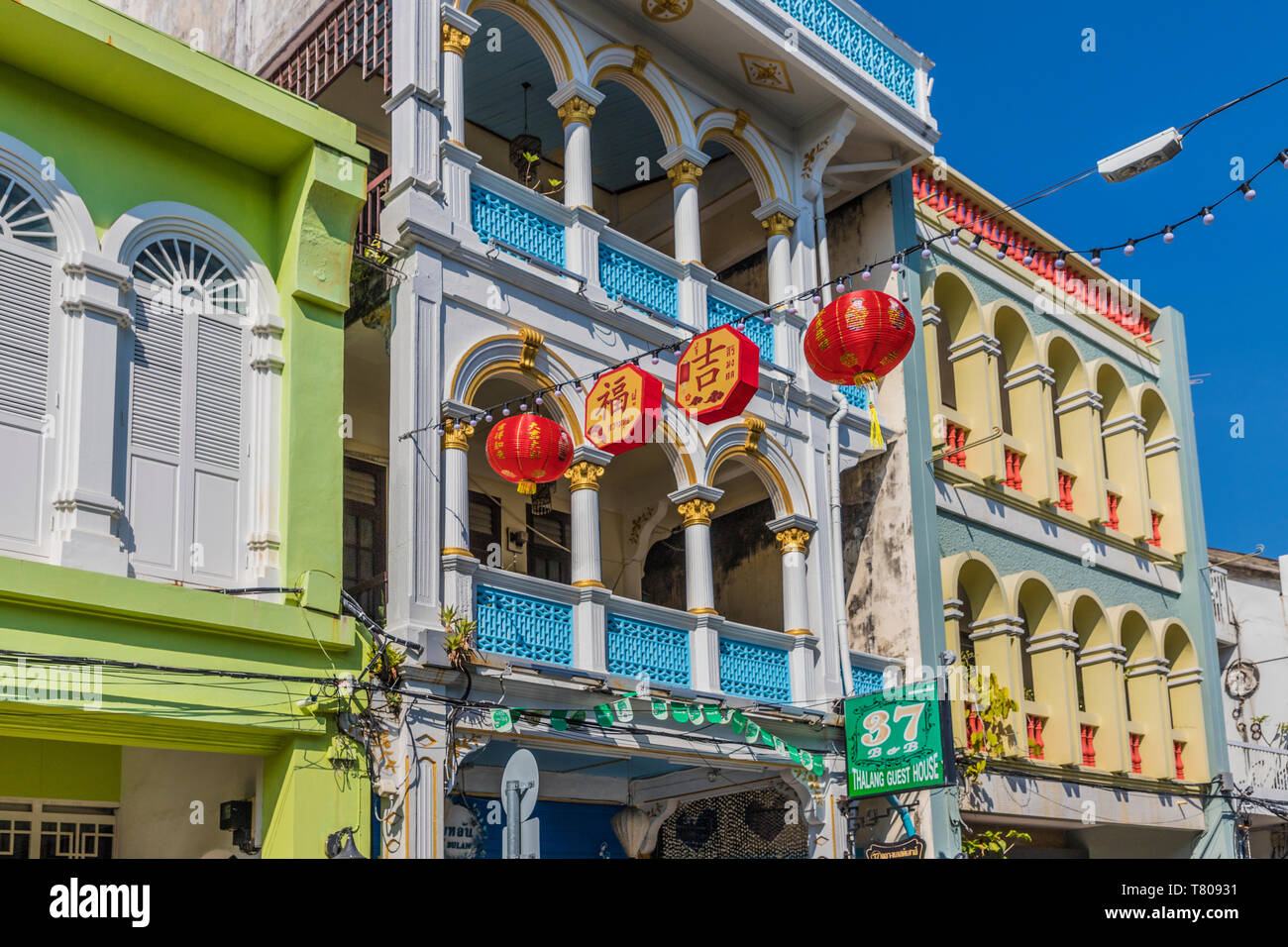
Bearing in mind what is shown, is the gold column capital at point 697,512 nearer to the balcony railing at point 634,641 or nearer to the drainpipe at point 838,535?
the balcony railing at point 634,641

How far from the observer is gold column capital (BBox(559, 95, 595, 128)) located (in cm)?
1421

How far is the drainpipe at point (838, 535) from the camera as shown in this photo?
48.6ft

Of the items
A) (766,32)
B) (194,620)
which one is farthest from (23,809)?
(766,32)

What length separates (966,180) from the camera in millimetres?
18641

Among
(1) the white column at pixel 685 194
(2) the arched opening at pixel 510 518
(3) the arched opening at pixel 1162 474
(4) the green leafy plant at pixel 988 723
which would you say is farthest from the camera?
(3) the arched opening at pixel 1162 474

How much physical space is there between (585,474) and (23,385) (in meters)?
4.88

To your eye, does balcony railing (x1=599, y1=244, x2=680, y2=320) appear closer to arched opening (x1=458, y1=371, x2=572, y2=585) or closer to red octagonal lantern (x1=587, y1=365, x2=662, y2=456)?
arched opening (x1=458, y1=371, x2=572, y2=585)

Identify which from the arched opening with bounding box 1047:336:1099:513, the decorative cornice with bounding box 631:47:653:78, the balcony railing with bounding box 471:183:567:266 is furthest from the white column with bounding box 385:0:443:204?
the arched opening with bounding box 1047:336:1099:513

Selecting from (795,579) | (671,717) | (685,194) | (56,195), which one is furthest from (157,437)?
(795,579)

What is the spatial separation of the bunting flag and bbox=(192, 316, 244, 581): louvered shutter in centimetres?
244

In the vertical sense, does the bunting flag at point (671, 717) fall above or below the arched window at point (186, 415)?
below

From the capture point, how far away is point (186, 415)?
11195 mm

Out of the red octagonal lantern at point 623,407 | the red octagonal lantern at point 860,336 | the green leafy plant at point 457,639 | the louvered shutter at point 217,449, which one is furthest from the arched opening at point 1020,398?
the louvered shutter at point 217,449

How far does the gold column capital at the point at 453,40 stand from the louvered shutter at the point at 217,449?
11.2 ft
